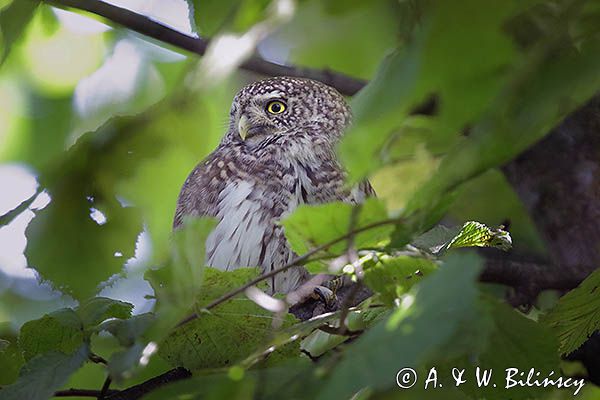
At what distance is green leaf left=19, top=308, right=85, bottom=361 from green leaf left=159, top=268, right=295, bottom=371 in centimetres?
14

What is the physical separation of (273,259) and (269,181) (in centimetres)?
30

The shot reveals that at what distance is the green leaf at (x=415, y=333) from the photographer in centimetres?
68

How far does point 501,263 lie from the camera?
5.73 feet

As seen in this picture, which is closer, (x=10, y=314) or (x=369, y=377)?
(x=369, y=377)

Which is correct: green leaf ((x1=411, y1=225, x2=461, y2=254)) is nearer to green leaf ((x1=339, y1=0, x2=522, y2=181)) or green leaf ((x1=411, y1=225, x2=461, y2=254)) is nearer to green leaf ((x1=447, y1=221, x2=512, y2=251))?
green leaf ((x1=447, y1=221, x2=512, y2=251))

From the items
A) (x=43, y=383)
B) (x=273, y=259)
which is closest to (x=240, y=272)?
(x=43, y=383)

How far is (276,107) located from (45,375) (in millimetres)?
2456

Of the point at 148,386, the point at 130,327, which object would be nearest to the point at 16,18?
the point at 130,327

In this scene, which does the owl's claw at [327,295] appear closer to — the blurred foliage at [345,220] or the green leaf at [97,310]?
the blurred foliage at [345,220]

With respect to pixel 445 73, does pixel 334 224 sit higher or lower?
lower

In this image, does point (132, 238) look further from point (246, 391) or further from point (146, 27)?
→ point (246, 391)

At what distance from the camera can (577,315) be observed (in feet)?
4.59

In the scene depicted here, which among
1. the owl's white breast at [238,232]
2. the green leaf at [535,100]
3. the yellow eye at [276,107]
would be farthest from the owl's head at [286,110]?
the green leaf at [535,100]

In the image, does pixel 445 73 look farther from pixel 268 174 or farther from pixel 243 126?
pixel 243 126
